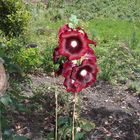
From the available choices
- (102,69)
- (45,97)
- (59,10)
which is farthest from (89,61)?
(59,10)

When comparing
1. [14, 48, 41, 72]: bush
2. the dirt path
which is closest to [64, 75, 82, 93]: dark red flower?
the dirt path

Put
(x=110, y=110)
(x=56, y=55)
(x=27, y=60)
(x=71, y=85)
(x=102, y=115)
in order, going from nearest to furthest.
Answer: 1. (x=71, y=85)
2. (x=56, y=55)
3. (x=102, y=115)
4. (x=110, y=110)
5. (x=27, y=60)

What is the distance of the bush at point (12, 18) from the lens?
10.5 metres

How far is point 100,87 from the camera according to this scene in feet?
24.8

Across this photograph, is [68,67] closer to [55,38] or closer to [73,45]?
[73,45]

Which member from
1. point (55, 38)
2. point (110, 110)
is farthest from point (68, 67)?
point (55, 38)

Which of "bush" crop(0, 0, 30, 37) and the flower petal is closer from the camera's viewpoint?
the flower petal

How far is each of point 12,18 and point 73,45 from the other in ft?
24.1

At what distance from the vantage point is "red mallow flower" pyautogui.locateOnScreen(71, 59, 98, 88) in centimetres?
340

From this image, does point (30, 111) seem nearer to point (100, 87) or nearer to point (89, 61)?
point (100, 87)

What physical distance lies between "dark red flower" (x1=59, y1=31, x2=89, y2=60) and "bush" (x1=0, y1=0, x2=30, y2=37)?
283 inches

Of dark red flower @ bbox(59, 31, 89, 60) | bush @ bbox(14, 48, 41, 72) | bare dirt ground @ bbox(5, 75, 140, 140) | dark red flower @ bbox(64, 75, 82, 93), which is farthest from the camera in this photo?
bush @ bbox(14, 48, 41, 72)

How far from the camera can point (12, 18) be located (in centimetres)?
1055

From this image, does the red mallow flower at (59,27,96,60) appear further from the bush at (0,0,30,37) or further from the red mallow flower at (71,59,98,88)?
the bush at (0,0,30,37)
